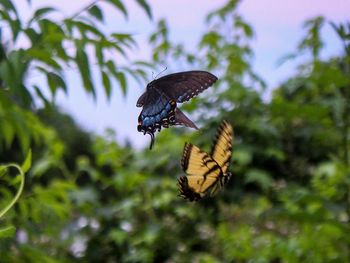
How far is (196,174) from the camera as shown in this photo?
71cm

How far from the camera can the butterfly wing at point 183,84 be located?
619 millimetres

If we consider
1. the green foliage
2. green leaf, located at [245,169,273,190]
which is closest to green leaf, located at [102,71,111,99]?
the green foliage

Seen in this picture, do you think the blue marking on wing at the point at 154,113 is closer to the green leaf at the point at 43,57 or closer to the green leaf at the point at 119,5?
the green leaf at the point at 43,57

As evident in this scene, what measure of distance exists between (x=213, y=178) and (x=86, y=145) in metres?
12.4

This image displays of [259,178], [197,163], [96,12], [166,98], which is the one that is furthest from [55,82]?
[259,178]

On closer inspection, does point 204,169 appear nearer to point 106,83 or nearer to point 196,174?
point 196,174

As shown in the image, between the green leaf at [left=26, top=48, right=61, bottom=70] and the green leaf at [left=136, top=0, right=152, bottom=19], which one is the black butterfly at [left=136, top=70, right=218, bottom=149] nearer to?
the green leaf at [left=26, top=48, right=61, bottom=70]

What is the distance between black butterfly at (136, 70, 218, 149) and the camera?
0.58 metres

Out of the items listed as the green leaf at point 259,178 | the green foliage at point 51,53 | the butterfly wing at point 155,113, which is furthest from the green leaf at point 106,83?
the green leaf at point 259,178

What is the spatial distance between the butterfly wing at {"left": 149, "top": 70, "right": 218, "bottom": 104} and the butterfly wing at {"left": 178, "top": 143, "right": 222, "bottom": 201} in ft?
0.16

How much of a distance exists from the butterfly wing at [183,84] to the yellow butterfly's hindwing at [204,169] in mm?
50

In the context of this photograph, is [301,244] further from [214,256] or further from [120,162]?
[120,162]

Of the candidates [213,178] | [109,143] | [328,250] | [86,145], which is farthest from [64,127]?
[213,178]

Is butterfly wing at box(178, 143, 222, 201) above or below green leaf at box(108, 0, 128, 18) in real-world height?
below
